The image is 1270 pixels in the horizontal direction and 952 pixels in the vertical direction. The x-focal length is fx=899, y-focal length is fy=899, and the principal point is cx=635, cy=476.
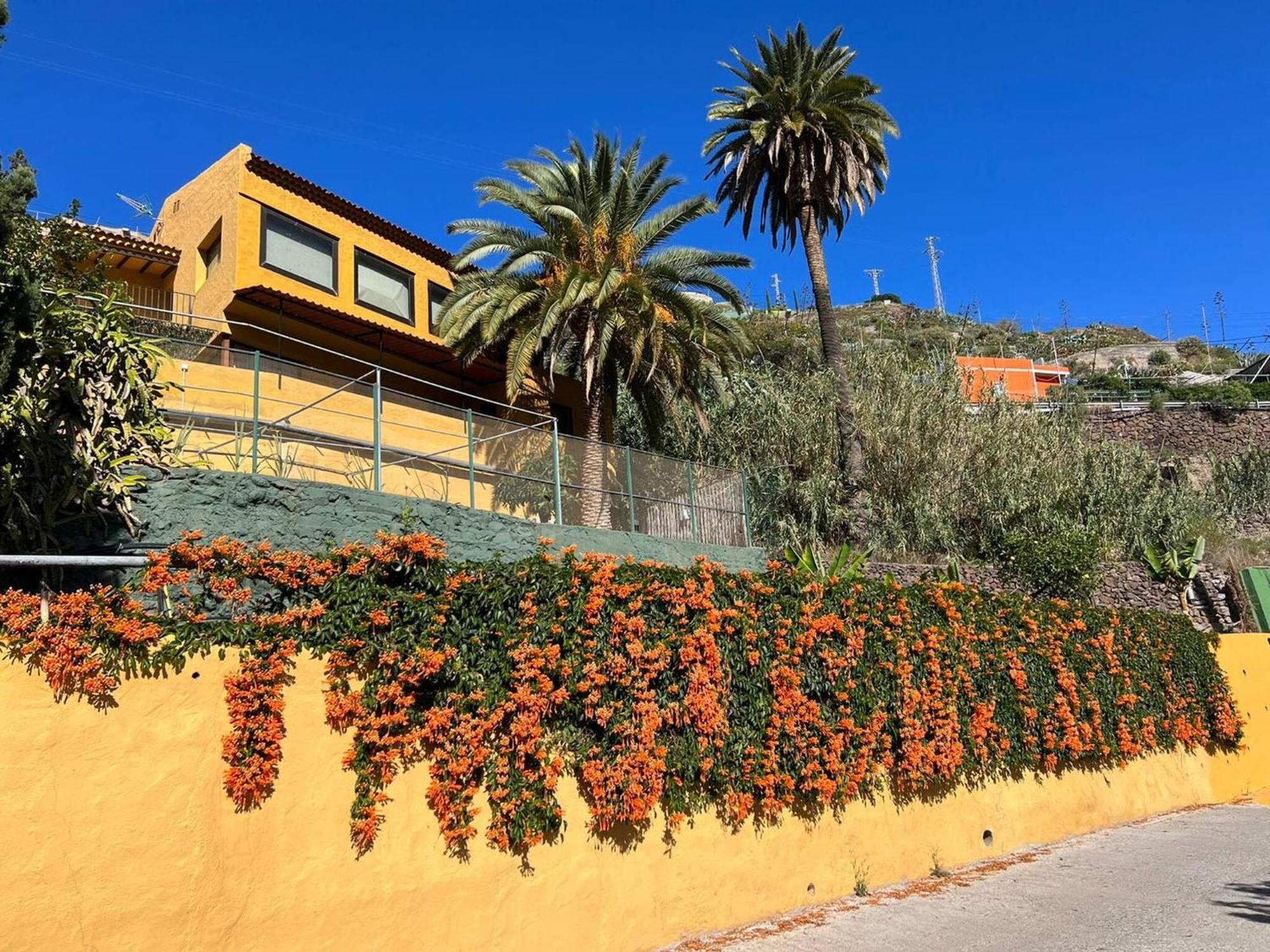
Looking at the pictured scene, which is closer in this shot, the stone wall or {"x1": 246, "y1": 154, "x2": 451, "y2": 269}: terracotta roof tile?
{"x1": 246, "y1": 154, "x2": 451, "y2": 269}: terracotta roof tile

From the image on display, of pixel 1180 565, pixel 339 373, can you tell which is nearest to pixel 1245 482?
pixel 1180 565

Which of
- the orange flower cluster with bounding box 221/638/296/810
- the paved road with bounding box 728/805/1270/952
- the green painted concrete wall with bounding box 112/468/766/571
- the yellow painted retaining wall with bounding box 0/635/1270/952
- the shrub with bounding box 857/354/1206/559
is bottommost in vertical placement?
the paved road with bounding box 728/805/1270/952

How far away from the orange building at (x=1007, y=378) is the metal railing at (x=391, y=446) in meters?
14.8

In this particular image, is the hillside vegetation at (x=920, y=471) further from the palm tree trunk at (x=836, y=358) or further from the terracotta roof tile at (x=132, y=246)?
the terracotta roof tile at (x=132, y=246)

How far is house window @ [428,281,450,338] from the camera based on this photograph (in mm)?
21253

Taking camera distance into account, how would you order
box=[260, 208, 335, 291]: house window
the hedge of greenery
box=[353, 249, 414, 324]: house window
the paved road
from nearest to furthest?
1. the hedge of greenery
2. the paved road
3. box=[260, 208, 335, 291]: house window
4. box=[353, 249, 414, 324]: house window

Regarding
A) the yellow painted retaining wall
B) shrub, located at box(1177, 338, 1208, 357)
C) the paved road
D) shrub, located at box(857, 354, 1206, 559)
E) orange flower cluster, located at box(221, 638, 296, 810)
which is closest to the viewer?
the yellow painted retaining wall

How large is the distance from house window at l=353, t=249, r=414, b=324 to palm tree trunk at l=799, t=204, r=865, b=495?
9716mm

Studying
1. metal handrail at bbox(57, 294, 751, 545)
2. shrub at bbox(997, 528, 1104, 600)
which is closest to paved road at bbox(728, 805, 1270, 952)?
metal handrail at bbox(57, 294, 751, 545)

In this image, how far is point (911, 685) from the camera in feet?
31.4

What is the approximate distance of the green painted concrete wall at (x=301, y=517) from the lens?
7.89m

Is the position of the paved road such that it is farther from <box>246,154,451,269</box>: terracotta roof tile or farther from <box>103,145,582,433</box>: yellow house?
<box>246,154,451,269</box>: terracotta roof tile

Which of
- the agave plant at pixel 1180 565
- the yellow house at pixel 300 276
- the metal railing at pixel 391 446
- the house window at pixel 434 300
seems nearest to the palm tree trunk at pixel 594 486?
the metal railing at pixel 391 446

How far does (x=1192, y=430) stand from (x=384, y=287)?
36988 mm
